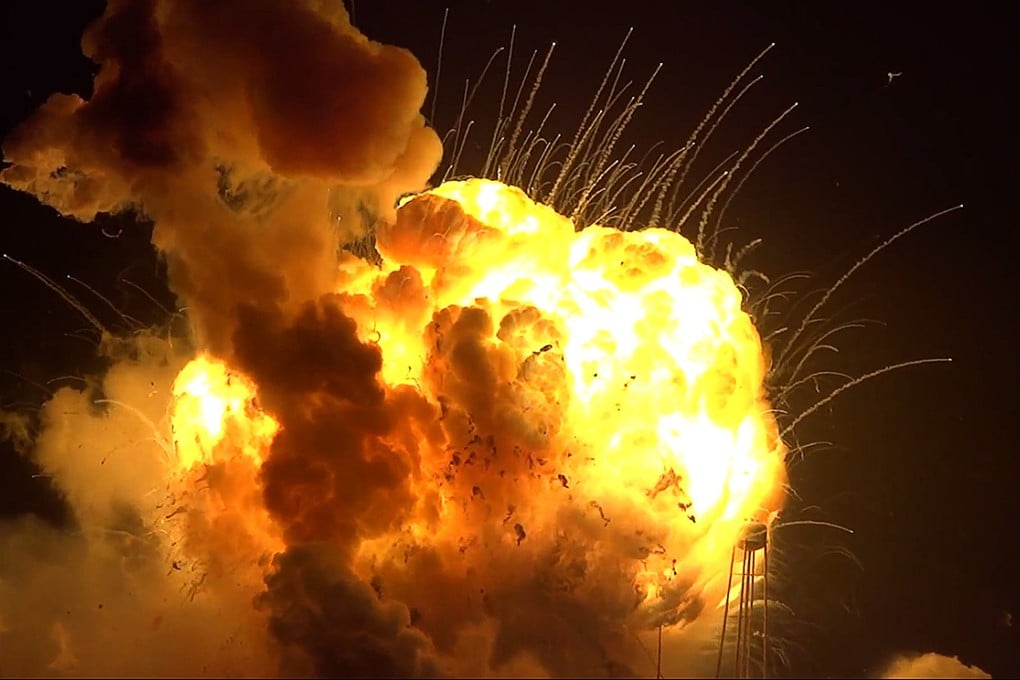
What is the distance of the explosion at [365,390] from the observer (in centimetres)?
1528

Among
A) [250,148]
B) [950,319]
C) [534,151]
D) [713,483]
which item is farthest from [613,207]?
[950,319]

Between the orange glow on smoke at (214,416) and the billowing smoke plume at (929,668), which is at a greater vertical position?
the orange glow on smoke at (214,416)

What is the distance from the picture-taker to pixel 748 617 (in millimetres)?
18219

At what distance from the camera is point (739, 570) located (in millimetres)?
18031

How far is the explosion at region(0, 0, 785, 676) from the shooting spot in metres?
15.3

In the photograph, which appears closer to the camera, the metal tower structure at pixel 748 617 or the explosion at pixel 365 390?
the explosion at pixel 365 390

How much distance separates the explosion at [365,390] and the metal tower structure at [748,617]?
0.78 m

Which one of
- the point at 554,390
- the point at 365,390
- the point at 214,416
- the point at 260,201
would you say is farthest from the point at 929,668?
the point at 260,201

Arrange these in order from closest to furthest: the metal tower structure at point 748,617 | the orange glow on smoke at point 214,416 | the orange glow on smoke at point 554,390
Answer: the orange glow on smoke at point 554,390
the orange glow on smoke at point 214,416
the metal tower structure at point 748,617

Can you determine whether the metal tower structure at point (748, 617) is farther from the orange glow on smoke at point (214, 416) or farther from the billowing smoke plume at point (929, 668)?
the orange glow on smoke at point (214, 416)

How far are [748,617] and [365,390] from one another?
801 cm

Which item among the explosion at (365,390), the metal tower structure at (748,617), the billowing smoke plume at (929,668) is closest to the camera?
the explosion at (365,390)

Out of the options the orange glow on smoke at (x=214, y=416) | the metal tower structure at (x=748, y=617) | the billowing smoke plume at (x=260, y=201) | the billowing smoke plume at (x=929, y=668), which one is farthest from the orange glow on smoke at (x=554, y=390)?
the billowing smoke plume at (x=929, y=668)

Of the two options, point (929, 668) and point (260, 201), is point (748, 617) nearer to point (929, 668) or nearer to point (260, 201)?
point (929, 668)
